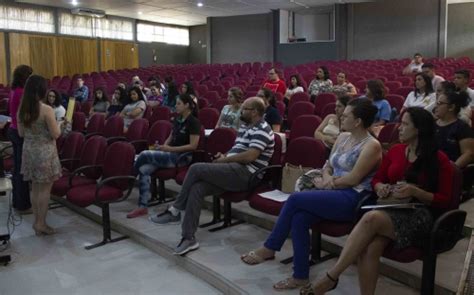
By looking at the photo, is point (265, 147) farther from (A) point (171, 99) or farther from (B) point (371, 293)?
(A) point (171, 99)

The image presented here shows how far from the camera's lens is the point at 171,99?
7172mm

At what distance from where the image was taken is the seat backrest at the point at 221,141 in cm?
429

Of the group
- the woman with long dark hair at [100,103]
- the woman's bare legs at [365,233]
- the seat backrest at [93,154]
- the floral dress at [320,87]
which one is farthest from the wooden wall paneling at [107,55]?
the woman's bare legs at [365,233]

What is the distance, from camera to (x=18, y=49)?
631 inches

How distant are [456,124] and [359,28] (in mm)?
15034

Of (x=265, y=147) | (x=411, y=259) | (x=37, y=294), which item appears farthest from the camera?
(x=265, y=147)

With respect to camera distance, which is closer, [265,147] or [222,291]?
[222,291]

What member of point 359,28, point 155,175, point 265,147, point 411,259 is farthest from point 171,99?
point 359,28

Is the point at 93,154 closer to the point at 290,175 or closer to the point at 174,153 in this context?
the point at 174,153

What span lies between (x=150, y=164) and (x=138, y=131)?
1164 millimetres

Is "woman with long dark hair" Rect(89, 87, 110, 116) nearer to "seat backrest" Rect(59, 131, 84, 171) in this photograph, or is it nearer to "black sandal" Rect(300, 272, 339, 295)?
"seat backrest" Rect(59, 131, 84, 171)

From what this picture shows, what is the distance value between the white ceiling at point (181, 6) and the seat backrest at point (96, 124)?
10.3 metres

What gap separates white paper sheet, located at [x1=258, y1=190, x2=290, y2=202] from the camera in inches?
A: 131

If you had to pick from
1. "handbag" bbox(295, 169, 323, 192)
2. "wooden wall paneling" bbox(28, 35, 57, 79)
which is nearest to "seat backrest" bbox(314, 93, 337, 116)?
"handbag" bbox(295, 169, 323, 192)
